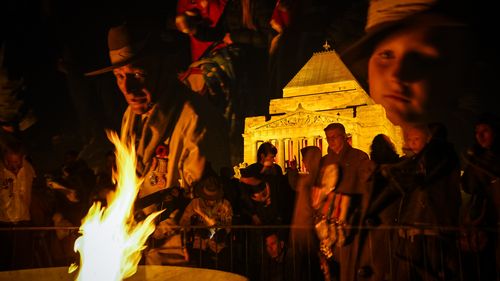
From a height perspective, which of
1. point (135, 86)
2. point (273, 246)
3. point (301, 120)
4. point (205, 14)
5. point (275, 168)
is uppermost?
point (205, 14)

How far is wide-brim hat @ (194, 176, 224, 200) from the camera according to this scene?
7.94 meters

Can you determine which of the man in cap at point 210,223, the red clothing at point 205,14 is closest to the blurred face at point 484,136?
the man in cap at point 210,223

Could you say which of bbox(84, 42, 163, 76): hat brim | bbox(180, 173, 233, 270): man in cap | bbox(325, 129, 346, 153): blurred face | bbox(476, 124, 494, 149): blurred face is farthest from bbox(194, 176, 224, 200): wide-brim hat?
bbox(476, 124, 494, 149): blurred face

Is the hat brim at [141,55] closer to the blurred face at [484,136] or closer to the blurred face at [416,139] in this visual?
the blurred face at [416,139]

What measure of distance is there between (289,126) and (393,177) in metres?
2.39

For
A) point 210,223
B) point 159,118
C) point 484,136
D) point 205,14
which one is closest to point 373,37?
point 484,136

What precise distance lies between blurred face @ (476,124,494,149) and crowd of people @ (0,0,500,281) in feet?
0.06

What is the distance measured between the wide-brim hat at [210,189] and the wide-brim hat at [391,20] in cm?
316

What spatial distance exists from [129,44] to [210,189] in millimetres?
4397

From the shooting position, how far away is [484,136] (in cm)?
612

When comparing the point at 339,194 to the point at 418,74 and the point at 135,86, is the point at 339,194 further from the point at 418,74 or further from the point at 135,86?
the point at 135,86

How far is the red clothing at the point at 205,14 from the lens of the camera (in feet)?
30.8

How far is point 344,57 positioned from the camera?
25.3 ft

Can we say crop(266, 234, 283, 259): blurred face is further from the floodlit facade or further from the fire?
the fire
